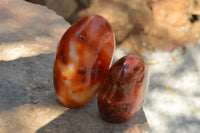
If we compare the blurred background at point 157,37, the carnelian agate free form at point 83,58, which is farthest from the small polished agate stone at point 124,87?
the blurred background at point 157,37

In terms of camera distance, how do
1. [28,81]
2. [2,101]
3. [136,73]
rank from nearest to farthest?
[136,73] → [2,101] → [28,81]

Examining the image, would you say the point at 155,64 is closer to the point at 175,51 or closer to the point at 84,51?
the point at 175,51

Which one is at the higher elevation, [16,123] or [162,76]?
[16,123]

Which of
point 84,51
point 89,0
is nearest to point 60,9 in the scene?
point 89,0

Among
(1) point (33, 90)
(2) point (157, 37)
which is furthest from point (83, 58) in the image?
(2) point (157, 37)

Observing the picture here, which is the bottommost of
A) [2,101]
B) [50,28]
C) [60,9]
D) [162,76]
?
[162,76]

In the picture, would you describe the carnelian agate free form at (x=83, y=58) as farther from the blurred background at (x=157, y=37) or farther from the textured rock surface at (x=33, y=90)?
the blurred background at (x=157, y=37)
